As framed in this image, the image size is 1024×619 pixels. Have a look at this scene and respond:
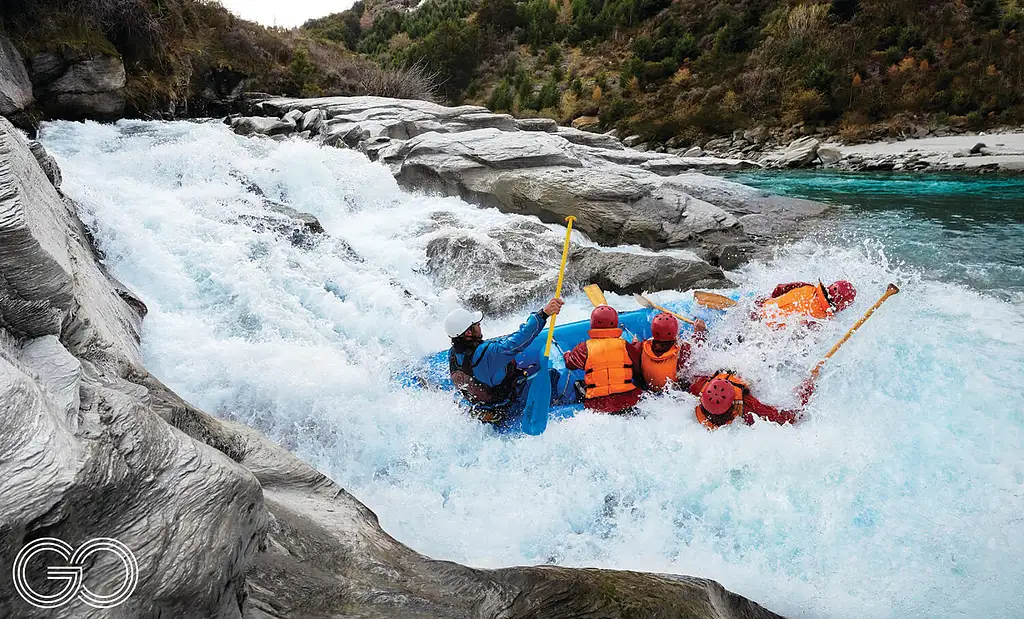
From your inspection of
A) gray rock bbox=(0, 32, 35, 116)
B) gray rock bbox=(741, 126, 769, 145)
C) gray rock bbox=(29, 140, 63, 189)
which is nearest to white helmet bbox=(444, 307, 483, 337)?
gray rock bbox=(29, 140, 63, 189)

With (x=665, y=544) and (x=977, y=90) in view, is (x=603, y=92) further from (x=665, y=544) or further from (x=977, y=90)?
(x=665, y=544)

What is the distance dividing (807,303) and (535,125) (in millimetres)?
10305

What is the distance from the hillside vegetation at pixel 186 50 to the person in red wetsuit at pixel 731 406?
10.6 meters

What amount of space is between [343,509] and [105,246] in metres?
4.13

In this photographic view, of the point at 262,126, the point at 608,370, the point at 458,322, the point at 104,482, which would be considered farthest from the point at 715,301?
the point at 262,126

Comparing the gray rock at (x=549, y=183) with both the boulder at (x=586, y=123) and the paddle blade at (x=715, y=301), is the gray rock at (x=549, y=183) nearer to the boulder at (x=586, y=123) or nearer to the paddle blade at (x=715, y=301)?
the paddle blade at (x=715, y=301)

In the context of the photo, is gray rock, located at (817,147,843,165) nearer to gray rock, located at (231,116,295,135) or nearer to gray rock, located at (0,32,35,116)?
gray rock, located at (231,116,295,135)

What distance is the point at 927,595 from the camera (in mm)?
2969

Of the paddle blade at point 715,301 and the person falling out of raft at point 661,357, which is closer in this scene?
the person falling out of raft at point 661,357

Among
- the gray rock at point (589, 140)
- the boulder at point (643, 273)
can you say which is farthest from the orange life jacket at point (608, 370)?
the gray rock at point (589, 140)

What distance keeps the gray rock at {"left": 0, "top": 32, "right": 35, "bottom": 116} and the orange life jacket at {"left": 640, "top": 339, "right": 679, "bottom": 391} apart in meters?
8.88

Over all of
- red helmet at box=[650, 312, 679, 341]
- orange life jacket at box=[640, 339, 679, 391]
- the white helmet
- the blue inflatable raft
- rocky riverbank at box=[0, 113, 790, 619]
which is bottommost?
the blue inflatable raft

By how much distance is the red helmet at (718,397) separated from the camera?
4160 millimetres

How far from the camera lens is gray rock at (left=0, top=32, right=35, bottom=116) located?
7.53 m
